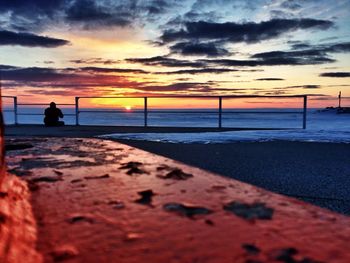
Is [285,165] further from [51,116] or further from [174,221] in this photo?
[51,116]

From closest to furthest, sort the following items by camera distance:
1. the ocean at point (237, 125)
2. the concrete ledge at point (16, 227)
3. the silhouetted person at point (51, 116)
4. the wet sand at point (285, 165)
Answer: the concrete ledge at point (16, 227)
the wet sand at point (285, 165)
the ocean at point (237, 125)
the silhouetted person at point (51, 116)

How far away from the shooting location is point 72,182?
0.76 metres

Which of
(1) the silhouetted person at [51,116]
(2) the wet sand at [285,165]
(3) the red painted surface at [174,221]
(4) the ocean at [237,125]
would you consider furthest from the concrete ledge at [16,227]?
(1) the silhouetted person at [51,116]

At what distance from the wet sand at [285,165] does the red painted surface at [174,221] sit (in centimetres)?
208

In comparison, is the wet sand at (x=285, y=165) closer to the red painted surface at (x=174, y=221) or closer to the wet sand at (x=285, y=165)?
the wet sand at (x=285, y=165)

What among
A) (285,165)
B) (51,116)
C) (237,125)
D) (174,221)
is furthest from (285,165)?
(237,125)

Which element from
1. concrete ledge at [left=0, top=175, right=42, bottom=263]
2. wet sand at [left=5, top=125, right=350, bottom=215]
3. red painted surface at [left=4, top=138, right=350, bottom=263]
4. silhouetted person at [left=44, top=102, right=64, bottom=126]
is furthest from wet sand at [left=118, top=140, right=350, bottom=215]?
silhouetted person at [left=44, top=102, right=64, bottom=126]

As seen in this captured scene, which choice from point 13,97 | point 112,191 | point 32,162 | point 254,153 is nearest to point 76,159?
point 32,162

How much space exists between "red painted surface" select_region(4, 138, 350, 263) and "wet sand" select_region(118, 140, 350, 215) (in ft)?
6.82

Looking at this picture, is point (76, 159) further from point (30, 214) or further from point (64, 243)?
point (64, 243)

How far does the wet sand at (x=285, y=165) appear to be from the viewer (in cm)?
302

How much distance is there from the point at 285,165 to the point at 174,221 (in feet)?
13.1

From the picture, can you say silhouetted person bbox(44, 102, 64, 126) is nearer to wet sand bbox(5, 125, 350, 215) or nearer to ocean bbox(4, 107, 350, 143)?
ocean bbox(4, 107, 350, 143)

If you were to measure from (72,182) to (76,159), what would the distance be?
30 cm
